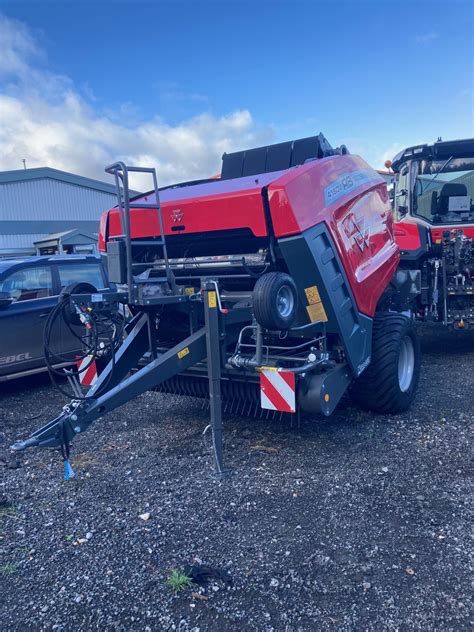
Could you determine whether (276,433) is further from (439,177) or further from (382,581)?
(439,177)

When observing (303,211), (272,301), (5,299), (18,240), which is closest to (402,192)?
(303,211)

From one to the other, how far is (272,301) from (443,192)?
5160 millimetres

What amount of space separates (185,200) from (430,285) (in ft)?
14.2

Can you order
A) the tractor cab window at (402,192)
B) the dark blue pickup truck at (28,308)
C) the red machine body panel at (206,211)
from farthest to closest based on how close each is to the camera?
the tractor cab window at (402,192)
the dark blue pickup truck at (28,308)
the red machine body panel at (206,211)

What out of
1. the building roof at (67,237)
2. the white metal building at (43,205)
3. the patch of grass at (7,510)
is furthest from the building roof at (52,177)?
the patch of grass at (7,510)

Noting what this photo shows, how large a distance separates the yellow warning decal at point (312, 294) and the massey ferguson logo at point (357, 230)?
0.73 metres

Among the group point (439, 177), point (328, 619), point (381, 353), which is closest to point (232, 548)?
point (328, 619)

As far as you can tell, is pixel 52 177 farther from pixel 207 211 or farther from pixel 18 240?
pixel 207 211

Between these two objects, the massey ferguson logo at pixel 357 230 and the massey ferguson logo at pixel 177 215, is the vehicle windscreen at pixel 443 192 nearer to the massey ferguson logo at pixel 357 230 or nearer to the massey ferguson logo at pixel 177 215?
the massey ferguson logo at pixel 357 230

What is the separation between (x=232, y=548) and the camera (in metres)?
2.97

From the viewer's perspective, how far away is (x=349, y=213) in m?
4.64

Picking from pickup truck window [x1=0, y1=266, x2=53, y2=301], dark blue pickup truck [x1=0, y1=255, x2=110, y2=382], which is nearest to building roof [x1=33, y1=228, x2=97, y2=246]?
dark blue pickup truck [x1=0, y1=255, x2=110, y2=382]

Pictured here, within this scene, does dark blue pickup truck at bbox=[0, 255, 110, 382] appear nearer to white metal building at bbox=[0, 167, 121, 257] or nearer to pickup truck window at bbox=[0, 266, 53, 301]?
pickup truck window at bbox=[0, 266, 53, 301]

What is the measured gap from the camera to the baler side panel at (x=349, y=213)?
3.94 metres
